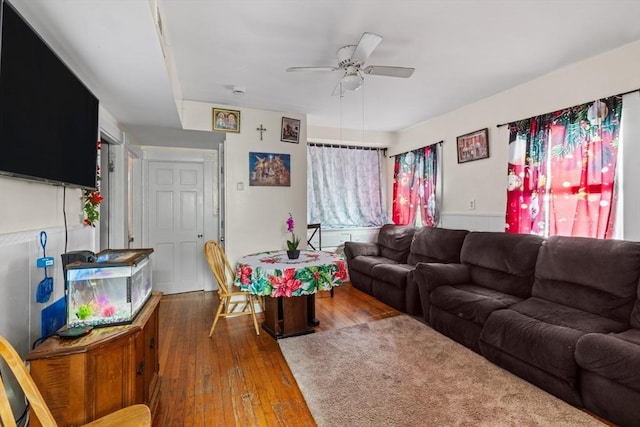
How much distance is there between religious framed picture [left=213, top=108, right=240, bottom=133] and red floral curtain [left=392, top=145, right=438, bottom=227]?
9.14 ft

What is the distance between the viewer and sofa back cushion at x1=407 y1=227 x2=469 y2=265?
3.63 metres

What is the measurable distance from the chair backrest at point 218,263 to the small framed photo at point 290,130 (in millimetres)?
1681

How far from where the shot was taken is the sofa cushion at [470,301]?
2548 millimetres

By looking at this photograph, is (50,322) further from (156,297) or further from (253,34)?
(253,34)

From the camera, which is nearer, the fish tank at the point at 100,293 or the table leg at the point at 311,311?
the fish tank at the point at 100,293

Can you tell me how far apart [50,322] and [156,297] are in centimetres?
54

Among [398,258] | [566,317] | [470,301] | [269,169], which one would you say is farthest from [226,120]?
[566,317]

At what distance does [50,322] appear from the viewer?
5.12 feet

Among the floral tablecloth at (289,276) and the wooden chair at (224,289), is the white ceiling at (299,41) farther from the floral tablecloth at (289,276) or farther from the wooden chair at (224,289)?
the floral tablecloth at (289,276)

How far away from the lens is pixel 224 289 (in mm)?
3068

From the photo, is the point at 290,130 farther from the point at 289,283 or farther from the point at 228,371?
the point at 228,371

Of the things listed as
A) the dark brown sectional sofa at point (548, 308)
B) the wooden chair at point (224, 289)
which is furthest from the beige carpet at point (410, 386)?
the wooden chair at point (224, 289)

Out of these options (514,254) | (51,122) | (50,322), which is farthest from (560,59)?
(50,322)

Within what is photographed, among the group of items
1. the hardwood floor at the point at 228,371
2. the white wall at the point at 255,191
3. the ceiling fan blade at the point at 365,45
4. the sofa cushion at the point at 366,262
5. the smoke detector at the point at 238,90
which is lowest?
the hardwood floor at the point at 228,371
